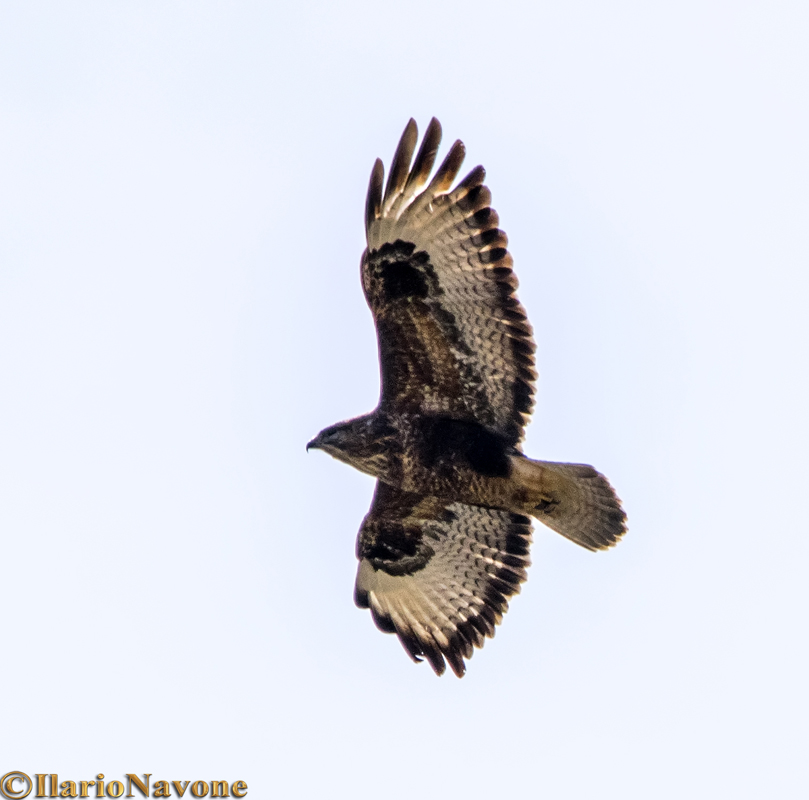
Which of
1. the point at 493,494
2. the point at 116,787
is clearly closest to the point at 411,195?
the point at 493,494

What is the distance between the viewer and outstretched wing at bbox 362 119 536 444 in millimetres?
10164

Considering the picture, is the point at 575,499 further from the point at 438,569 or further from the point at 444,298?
the point at 444,298

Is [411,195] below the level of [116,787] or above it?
above

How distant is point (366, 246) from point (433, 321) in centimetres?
72

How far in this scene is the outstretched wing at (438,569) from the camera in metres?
11.3

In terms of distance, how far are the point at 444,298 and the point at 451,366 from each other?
1.70 ft

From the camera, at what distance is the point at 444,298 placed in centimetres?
1039

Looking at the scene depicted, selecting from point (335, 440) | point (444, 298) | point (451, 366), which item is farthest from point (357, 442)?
point (444, 298)

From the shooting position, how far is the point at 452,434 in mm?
10594

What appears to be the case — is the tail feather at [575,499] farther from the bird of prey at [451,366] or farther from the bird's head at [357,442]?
the bird's head at [357,442]

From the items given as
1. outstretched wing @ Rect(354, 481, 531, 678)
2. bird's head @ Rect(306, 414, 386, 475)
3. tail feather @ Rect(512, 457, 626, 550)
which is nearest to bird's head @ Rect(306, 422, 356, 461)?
bird's head @ Rect(306, 414, 386, 475)

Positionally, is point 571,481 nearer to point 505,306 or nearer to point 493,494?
point 493,494

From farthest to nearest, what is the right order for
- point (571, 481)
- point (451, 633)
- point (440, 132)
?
1. point (451, 633)
2. point (571, 481)
3. point (440, 132)

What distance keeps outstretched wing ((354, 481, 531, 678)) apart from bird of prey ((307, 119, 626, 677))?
237 millimetres
